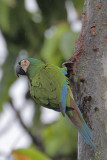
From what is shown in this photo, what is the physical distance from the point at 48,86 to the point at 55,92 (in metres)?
0.09

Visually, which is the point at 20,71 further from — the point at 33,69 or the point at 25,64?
the point at 33,69

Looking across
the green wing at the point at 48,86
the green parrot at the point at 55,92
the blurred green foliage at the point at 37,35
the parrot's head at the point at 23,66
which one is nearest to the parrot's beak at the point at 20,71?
the parrot's head at the point at 23,66

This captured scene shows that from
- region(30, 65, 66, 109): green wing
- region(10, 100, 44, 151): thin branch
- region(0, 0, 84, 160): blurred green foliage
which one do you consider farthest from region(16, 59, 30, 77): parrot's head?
region(10, 100, 44, 151): thin branch

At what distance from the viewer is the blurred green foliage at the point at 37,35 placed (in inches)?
160

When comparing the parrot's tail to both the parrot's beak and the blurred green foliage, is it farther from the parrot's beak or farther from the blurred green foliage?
the blurred green foliage

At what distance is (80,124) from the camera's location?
98.7 inches

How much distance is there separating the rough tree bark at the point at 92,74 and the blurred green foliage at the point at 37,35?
2.90 ft

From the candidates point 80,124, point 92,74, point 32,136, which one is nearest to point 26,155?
point 80,124

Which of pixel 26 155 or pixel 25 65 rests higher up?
pixel 25 65

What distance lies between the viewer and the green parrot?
2.53 m

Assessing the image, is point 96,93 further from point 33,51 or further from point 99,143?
point 33,51

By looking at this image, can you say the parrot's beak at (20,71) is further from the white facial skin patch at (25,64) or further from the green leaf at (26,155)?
the green leaf at (26,155)

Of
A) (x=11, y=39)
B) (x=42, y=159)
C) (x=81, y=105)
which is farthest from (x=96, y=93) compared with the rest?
(x=11, y=39)

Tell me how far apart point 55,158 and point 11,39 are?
182 centimetres
